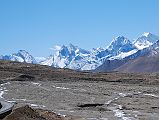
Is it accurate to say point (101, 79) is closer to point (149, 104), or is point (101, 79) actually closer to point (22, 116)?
point (149, 104)

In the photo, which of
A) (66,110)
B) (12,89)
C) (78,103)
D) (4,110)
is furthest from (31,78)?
(4,110)

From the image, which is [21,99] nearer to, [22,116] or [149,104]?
[149,104]

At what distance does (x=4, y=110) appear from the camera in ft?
123

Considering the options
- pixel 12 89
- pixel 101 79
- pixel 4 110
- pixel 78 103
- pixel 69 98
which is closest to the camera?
pixel 4 110

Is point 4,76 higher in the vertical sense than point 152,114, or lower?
higher

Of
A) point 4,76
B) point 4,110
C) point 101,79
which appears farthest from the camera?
point 101,79

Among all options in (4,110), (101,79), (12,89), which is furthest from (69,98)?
(101,79)

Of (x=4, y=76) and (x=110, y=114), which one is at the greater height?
(x=4, y=76)

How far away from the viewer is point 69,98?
72.3m

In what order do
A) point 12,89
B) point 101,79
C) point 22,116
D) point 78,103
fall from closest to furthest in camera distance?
point 22,116
point 78,103
point 12,89
point 101,79

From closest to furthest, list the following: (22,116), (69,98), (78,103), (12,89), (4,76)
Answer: (22,116)
(78,103)
(69,98)
(12,89)
(4,76)

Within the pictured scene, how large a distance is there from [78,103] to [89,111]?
9.26 meters

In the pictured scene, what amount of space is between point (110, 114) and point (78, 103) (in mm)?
12428

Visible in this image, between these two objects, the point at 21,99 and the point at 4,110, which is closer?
the point at 4,110
